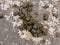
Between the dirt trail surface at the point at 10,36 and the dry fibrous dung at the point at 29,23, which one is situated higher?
the dry fibrous dung at the point at 29,23

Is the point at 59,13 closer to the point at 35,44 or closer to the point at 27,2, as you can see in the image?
the point at 27,2

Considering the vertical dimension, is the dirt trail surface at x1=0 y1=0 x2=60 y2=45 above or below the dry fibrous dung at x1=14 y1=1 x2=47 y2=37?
below

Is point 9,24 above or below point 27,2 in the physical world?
below

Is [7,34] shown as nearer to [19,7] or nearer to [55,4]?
[19,7]

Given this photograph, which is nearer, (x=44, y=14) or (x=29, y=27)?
(x=29, y=27)

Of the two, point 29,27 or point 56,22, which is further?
point 56,22

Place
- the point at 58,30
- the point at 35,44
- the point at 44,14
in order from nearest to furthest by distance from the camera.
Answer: the point at 35,44, the point at 58,30, the point at 44,14

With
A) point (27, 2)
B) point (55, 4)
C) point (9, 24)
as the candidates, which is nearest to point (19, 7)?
point (27, 2)

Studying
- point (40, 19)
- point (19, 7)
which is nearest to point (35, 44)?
point (40, 19)

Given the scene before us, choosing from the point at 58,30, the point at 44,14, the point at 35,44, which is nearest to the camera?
the point at 35,44
